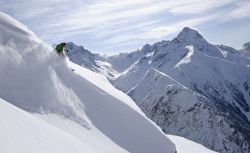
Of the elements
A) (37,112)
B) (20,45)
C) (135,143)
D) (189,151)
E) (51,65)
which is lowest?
(189,151)

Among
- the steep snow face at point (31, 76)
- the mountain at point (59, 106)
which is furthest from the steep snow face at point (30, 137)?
the steep snow face at point (31, 76)

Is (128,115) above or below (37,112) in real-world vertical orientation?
below

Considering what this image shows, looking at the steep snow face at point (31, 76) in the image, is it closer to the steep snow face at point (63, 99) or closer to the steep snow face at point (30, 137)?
the steep snow face at point (63, 99)

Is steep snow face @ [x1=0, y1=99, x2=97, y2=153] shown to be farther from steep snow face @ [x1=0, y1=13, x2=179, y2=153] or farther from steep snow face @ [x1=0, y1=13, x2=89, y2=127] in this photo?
steep snow face @ [x1=0, y1=13, x2=89, y2=127]

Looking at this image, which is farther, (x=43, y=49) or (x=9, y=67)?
(x=43, y=49)

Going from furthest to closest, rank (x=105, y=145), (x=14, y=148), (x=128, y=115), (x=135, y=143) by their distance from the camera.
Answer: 1. (x=128, y=115)
2. (x=135, y=143)
3. (x=105, y=145)
4. (x=14, y=148)

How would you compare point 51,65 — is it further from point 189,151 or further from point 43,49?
point 189,151

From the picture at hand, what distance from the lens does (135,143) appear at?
29000 mm

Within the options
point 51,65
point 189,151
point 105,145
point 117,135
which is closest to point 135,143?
point 117,135

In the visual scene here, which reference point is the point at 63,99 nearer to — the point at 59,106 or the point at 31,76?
the point at 59,106

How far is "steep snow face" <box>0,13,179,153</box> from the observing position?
2225cm

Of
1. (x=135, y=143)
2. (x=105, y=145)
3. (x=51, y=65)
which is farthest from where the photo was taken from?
(x=135, y=143)

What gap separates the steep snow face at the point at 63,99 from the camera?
2225cm

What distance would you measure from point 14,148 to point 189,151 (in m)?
34.4
